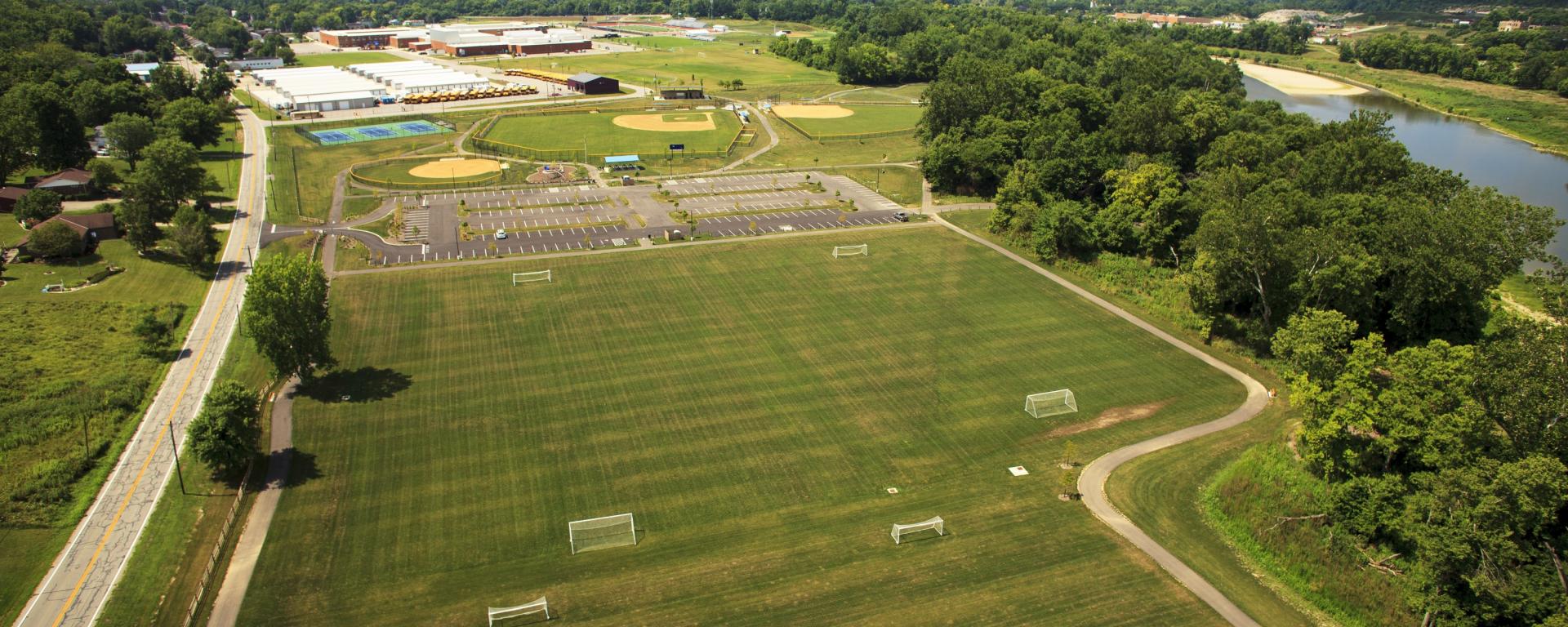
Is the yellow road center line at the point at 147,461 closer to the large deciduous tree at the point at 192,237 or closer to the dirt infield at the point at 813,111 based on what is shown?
the large deciduous tree at the point at 192,237

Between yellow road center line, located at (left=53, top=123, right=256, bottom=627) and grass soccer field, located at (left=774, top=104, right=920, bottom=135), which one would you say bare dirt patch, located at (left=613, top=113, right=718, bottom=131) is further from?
yellow road center line, located at (left=53, top=123, right=256, bottom=627)

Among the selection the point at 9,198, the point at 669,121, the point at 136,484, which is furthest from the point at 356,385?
the point at 669,121

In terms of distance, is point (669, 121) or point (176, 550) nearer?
point (176, 550)

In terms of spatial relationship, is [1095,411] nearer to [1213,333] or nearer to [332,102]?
[1213,333]

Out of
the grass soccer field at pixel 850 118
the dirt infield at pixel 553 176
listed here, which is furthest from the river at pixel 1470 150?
the dirt infield at pixel 553 176

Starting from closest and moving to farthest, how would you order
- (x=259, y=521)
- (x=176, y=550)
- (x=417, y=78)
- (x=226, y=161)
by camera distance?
(x=176, y=550) → (x=259, y=521) → (x=226, y=161) → (x=417, y=78)

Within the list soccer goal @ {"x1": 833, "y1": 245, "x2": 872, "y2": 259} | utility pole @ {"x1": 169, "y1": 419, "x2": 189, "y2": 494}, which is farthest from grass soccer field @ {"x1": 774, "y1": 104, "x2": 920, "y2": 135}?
utility pole @ {"x1": 169, "y1": 419, "x2": 189, "y2": 494}

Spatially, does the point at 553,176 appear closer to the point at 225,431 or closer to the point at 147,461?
the point at 147,461
